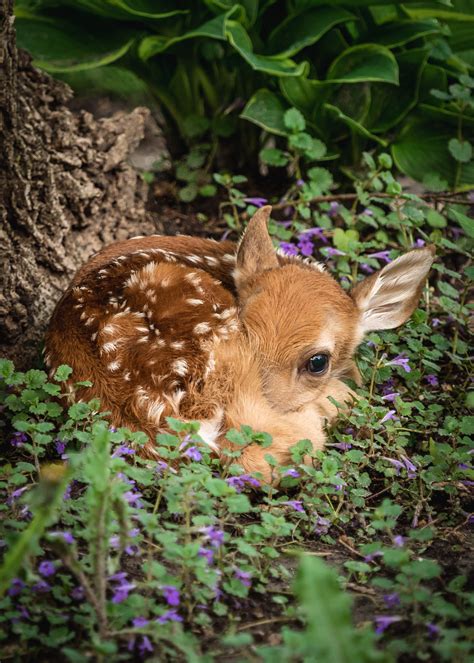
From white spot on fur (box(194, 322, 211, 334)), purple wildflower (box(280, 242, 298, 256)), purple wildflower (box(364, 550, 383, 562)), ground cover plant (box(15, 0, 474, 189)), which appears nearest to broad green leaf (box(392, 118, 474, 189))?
ground cover plant (box(15, 0, 474, 189))

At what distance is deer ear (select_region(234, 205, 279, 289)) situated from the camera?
3.87 m

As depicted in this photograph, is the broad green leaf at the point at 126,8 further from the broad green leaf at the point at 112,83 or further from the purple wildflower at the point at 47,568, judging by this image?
the purple wildflower at the point at 47,568

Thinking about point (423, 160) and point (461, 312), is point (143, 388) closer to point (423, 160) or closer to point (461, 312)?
point (461, 312)

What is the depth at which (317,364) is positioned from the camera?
3.69 m

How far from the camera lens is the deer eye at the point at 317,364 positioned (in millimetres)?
3668

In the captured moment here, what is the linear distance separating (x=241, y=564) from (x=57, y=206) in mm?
2278

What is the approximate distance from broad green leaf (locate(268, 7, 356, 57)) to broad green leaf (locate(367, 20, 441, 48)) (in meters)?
0.25

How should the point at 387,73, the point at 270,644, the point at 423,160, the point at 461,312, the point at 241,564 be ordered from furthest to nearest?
the point at 423,160 → the point at 387,73 → the point at 461,312 → the point at 241,564 → the point at 270,644

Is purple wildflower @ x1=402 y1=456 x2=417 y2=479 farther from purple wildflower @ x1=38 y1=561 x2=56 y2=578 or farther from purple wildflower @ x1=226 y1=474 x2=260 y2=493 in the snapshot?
purple wildflower @ x1=38 y1=561 x2=56 y2=578

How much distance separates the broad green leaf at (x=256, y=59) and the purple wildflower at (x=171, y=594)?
316cm

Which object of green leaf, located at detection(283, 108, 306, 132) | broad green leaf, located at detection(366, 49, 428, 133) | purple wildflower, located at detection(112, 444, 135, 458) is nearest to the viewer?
purple wildflower, located at detection(112, 444, 135, 458)

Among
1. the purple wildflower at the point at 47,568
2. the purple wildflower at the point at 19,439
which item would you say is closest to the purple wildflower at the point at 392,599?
the purple wildflower at the point at 47,568

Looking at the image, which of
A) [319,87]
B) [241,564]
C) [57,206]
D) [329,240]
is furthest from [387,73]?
[241,564]

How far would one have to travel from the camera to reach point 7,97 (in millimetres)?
3824
